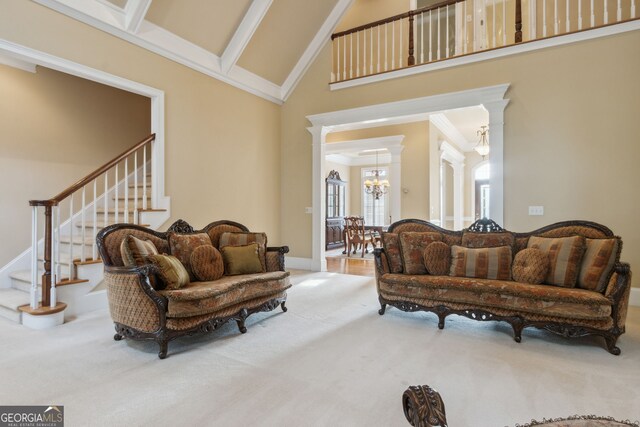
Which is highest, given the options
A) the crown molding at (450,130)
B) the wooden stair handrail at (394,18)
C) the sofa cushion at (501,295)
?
the wooden stair handrail at (394,18)

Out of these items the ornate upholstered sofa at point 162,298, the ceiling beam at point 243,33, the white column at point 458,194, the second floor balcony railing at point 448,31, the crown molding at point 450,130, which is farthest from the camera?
the white column at point 458,194

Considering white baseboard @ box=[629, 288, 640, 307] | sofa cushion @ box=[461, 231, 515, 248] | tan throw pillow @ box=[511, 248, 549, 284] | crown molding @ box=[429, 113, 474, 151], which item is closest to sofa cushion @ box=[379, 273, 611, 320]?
tan throw pillow @ box=[511, 248, 549, 284]

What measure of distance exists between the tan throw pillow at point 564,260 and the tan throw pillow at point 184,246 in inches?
131

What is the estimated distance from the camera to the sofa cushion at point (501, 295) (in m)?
2.70

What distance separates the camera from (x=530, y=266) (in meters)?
3.18

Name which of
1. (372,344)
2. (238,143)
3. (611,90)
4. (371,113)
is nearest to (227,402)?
(372,344)

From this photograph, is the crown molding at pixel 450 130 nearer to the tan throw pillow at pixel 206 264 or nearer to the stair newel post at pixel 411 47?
the stair newel post at pixel 411 47

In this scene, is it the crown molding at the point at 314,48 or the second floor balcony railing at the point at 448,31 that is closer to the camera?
the second floor balcony railing at the point at 448,31

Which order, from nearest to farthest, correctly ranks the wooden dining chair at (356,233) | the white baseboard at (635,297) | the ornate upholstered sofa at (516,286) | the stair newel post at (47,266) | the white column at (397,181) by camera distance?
the ornate upholstered sofa at (516,286)
the stair newel post at (47,266)
the white baseboard at (635,297)
the white column at (397,181)
the wooden dining chair at (356,233)

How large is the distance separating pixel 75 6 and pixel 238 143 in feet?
8.60

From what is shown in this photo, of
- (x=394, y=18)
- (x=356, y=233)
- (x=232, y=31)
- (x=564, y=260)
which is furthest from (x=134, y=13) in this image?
(x=356, y=233)

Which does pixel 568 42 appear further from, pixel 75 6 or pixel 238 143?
pixel 75 6

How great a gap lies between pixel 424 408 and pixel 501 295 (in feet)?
7.94

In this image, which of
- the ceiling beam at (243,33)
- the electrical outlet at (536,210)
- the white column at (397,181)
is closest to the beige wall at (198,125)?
the ceiling beam at (243,33)
